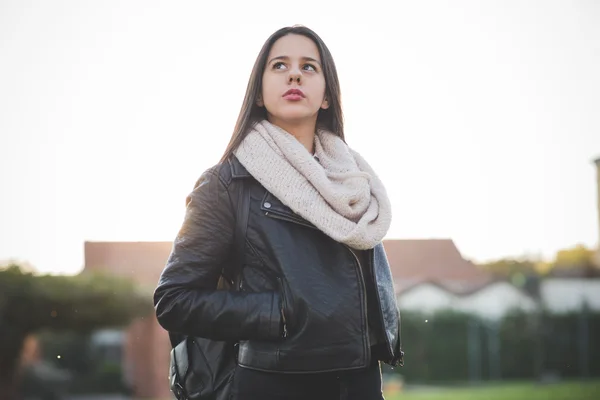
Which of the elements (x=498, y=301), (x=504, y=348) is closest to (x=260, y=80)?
(x=498, y=301)

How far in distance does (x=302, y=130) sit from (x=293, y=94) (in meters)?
0.11

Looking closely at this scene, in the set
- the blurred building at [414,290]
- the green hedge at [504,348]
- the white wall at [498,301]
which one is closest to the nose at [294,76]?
the blurred building at [414,290]

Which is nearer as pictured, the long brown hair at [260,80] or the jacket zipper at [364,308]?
the jacket zipper at [364,308]

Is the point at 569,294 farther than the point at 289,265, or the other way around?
the point at 569,294

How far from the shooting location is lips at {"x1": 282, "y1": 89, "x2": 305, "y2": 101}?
174 cm

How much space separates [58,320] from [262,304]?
16550 millimetres

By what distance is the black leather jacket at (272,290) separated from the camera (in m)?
1.47

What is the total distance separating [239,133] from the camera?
1761 millimetres

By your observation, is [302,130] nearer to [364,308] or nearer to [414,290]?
[364,308]

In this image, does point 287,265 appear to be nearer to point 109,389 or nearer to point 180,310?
point 180,310

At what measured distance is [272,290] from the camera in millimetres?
1516

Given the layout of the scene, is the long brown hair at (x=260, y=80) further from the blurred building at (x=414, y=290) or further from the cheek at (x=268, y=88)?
the blurred building at (x=414, y=290)

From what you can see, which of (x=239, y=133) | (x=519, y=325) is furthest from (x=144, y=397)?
(x=239, y=133)

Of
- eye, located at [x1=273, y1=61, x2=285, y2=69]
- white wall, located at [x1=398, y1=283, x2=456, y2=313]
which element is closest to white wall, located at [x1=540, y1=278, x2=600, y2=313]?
white wall, located at [x1=398, y1=283, x2=456, y2=313]
